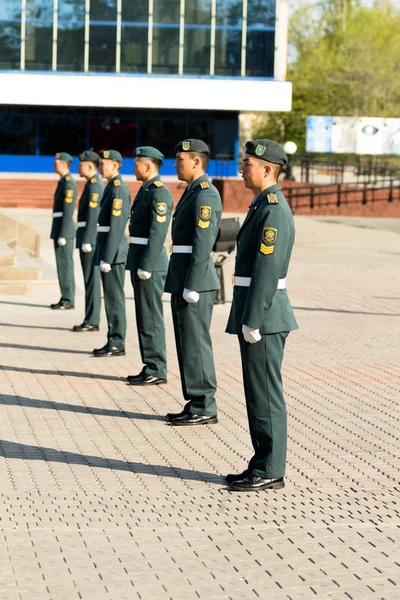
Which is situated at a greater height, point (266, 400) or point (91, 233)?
point (91, 233)

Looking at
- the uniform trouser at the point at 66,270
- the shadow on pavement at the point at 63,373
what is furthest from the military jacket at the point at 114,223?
the uniform trouser at the point at 66,270

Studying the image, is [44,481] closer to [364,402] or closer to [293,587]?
[293,587]

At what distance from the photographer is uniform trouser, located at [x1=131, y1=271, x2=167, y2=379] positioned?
387 inches

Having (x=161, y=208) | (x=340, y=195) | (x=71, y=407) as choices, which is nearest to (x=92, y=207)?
(x=161, y=208)

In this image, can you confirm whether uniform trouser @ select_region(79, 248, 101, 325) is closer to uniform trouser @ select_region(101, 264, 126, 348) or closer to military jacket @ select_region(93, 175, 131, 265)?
uniform trouser @ select_region(101, 264, 126, 348)

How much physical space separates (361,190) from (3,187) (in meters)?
12.4

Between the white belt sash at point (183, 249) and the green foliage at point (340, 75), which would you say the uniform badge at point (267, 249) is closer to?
the white belt sash at point (183, 249)

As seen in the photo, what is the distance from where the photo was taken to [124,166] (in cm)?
4772

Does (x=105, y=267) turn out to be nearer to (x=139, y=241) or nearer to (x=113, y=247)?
(x=113, y=247)

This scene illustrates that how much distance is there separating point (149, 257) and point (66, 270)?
17.9ft

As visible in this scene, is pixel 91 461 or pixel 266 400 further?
pixel 91 461

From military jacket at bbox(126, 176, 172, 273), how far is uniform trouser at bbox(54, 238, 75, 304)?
17.0 feet

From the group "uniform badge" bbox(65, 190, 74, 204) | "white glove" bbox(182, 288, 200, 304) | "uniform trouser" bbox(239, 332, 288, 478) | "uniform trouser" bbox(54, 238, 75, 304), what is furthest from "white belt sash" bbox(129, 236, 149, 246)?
"uniform trouser" bbox(54, 238, 75, 304)

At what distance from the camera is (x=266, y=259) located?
646 centimetres
